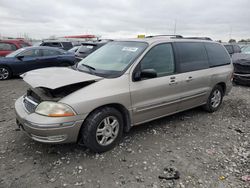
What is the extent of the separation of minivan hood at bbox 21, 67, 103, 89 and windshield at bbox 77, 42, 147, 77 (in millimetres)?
306

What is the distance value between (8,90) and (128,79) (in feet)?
18.2

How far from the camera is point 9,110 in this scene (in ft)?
16.9

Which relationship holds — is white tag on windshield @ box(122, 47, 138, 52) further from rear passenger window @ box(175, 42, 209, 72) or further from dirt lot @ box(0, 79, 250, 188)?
dirt lot @ box(0, 79, 250, 188)

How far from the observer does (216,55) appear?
5.17 metres

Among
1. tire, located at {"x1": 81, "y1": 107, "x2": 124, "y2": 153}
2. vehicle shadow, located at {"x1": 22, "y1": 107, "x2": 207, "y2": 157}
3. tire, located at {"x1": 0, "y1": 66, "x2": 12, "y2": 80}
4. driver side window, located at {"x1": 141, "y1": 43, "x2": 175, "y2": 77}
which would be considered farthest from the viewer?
tire, located at {"x1": 0, "y1": 66, "x2": 12, "y2": 80}

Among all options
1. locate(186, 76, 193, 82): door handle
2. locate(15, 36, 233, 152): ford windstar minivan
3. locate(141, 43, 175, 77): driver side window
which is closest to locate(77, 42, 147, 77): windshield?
locate(15, 36, 233, 152): ford windstar minivan

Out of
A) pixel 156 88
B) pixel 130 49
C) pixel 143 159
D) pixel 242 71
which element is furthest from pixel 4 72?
pixel 242 71

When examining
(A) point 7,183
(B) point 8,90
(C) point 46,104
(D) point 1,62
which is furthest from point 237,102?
(D) point 1,62

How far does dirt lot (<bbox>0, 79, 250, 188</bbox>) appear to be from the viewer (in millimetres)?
2762

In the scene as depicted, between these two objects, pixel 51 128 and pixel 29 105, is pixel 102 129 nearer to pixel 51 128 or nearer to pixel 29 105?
pixel 51 128

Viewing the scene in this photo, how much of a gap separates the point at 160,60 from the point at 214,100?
7.09 feet

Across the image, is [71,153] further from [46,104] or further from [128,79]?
[128,79]

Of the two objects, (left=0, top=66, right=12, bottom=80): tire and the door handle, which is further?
(left=0, top=66, right=12, bottom=80): tire

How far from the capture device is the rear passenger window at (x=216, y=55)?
4.99 meters
